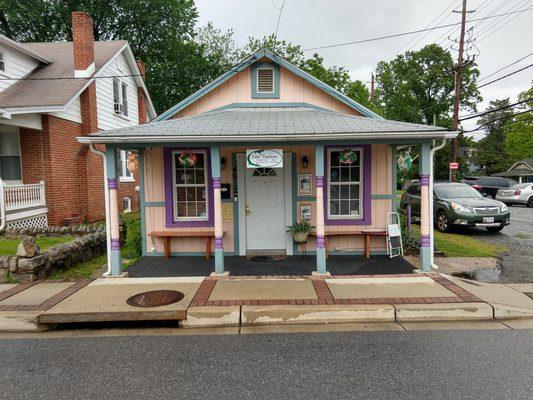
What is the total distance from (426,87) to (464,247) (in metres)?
39.8

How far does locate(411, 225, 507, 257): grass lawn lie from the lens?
8.74 m

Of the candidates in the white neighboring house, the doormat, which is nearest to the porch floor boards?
the doormat

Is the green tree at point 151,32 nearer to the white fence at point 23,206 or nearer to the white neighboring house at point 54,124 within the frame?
the white neighboring house at point 54,124

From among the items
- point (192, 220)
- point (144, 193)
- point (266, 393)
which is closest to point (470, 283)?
point (266, 393)

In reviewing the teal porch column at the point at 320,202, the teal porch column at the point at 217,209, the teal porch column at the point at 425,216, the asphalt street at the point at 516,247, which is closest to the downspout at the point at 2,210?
the teal porch column at the point at 217,209

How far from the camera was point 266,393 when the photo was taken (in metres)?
3.36

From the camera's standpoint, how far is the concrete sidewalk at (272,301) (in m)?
5.09

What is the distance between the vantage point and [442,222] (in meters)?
11.7

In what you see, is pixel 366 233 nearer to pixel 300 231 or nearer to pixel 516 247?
pixel 300 231

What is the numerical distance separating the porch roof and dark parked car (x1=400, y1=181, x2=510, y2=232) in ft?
17.3

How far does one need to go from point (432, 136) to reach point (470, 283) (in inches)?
110

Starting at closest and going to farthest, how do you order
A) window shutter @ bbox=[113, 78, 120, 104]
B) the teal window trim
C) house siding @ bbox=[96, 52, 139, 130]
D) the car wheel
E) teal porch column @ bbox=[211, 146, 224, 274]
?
teal porch column @ bbox=[211, 146, 224, 274] → the teal window trim → the car wheel → house siding @ bbox=[96, 52, 139, 130] → window shutter @ bbox=[113, 78, 120, 104]

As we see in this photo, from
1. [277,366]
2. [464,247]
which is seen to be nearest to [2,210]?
[277,366]

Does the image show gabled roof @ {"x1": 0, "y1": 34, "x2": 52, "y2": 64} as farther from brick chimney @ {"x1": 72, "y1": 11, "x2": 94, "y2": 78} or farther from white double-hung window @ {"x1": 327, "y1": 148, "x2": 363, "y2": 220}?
white double-hung window @ {"x1": 327, "y1": 148, "x2": 363, "y2": 220}
